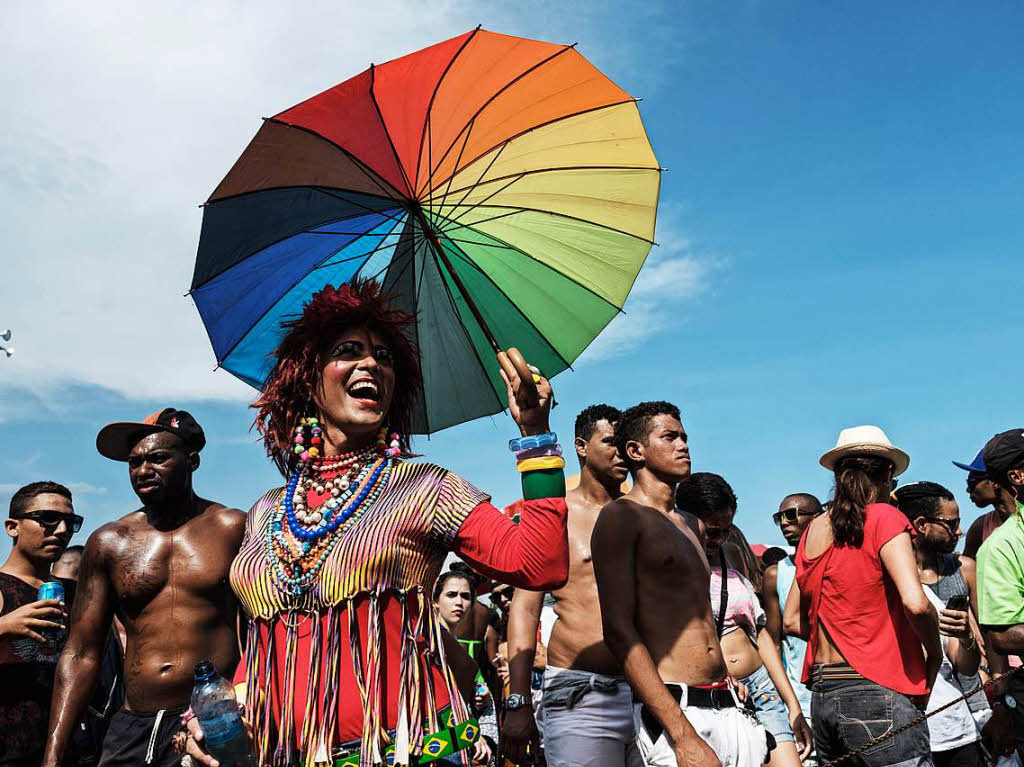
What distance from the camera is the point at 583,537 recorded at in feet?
18.5

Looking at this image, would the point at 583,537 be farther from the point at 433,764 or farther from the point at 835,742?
the point at 433,764

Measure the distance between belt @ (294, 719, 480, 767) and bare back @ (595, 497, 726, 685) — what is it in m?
1.58

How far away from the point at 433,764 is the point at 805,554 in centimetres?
305

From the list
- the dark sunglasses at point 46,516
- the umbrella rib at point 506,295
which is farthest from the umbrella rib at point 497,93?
the dark sunglasses at point 46,516

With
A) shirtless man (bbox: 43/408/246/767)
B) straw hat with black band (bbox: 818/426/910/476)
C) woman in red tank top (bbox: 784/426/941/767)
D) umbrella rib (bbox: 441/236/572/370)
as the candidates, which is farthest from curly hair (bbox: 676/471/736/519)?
shirtless man (bbox: 43/408/246/767)

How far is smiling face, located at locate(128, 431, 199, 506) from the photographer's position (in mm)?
5125

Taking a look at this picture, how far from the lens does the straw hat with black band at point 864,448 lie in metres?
5.46

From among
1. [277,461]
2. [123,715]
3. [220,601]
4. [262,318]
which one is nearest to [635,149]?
[262,318]

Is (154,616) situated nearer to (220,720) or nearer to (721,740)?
(220,720)

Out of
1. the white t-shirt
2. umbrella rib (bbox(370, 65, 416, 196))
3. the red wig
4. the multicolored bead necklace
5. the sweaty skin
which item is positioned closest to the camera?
the multicolored bead necklace

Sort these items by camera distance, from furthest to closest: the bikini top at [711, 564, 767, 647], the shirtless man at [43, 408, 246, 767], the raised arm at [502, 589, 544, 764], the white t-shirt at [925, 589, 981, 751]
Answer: the bikini top at [711, 564, 767, 647] → the white t-shirt at [925, 589, 981, 751] → the raised arm at [502, 589, 544, 764] → the shirtless man at [43, 408, 246, 767]

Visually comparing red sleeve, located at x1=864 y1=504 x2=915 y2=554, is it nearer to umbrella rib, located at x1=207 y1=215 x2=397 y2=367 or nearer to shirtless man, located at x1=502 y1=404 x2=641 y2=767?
shirtless man, located at x1=502 y1=404 x2=641 y2=767

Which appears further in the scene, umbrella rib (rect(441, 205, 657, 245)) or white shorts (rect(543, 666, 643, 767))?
white shorts (rect(543, 666, 643, 767))

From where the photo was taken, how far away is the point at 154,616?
193 inches
